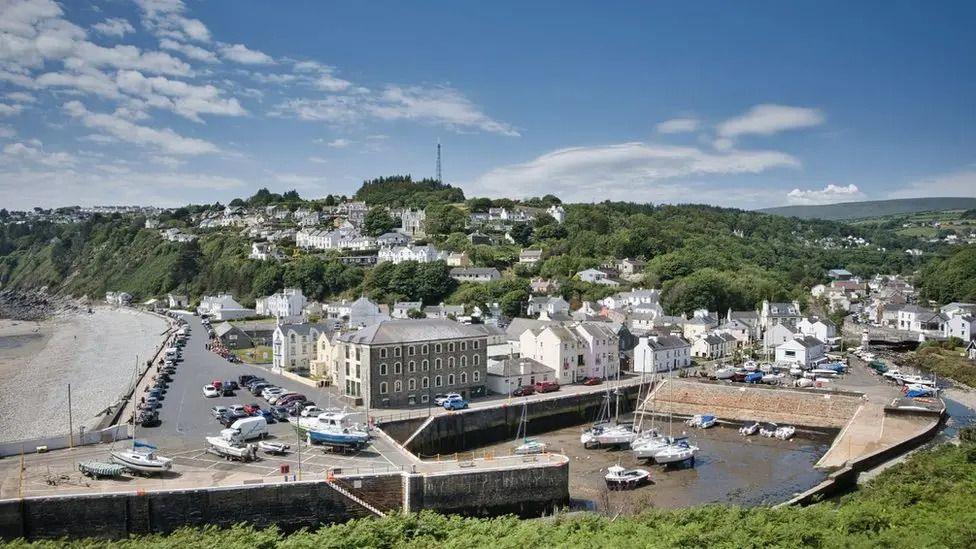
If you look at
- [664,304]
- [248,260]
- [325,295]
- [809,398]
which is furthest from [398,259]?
[809,398]

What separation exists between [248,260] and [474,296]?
45412mm

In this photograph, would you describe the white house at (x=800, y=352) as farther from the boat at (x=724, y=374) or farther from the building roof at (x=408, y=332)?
the building roof at (x=408, y=332)

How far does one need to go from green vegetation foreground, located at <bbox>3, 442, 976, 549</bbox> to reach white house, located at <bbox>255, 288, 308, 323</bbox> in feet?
214

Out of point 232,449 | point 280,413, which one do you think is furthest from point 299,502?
point 280,413

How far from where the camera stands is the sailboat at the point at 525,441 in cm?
3166

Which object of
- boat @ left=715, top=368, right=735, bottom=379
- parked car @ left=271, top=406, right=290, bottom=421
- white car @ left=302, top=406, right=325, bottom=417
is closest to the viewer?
white car @ left=302, top=406, right=325, bottom=417

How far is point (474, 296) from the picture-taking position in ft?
258

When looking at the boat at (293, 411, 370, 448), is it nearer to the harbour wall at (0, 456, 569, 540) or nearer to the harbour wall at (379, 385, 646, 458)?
the harbour wall at (0, 456, 569, 540)

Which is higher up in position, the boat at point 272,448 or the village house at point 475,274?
the village house at point 475,274

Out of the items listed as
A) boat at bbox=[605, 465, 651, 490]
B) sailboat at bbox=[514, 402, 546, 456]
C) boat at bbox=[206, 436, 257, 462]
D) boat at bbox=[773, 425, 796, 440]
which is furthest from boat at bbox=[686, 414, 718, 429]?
boat at bbox=[206, 436, 257, 462]

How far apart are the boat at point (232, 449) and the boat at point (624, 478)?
47.5ft

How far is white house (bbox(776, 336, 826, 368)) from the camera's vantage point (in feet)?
180

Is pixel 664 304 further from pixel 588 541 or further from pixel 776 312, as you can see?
pixel 588 541

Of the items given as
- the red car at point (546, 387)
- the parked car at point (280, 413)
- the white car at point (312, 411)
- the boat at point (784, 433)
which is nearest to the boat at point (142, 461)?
the white car at point (312, 411)
